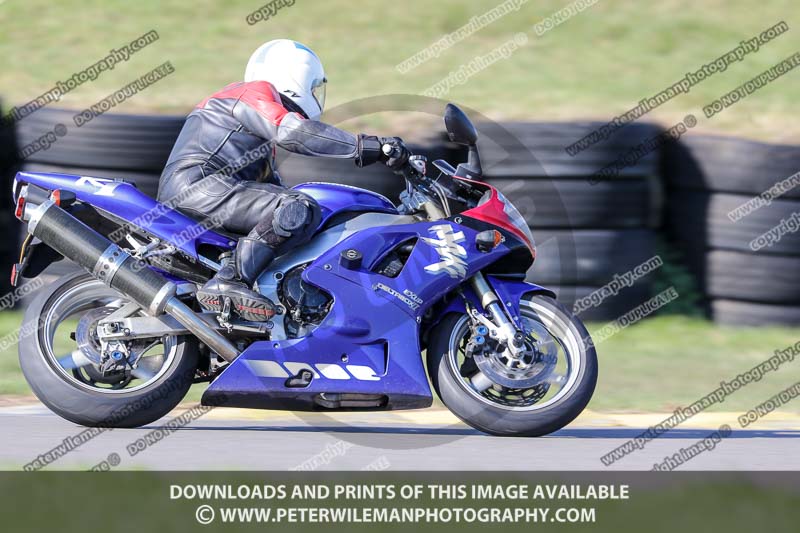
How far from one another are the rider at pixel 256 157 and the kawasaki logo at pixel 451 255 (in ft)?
1.39

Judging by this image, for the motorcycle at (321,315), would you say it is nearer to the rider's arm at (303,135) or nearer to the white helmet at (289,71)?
the rider's arm at (303,135)

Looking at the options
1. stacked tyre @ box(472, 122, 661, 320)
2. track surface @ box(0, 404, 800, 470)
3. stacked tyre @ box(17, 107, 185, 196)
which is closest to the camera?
track surface @ box(0, 404, 800, 470)

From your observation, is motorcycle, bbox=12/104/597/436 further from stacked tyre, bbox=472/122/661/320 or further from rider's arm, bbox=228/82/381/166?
stacked tyre, bbox=472/122/661/320

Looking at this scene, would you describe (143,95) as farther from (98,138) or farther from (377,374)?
(377,374)

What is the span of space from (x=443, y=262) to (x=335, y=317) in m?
0.56

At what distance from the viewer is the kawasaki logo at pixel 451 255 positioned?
5.71m

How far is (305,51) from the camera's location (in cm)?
588

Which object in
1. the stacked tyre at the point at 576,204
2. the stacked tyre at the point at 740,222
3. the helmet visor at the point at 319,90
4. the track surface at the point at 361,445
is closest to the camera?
the track surface at the point at 361,445

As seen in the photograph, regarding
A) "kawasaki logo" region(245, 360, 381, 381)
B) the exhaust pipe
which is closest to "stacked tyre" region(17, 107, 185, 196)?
the exhaust pipe

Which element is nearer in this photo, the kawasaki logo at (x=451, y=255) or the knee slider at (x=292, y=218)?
the knee slider at (x=292, y=218)

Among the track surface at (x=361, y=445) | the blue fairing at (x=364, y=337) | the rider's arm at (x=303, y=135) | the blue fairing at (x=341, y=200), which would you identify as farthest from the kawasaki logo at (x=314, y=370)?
the rider's arm at (x=303, y=135)

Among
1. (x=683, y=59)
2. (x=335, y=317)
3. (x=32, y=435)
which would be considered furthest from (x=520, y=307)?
(x=683, y=59)

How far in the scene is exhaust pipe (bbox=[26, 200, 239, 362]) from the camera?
5.53 meters

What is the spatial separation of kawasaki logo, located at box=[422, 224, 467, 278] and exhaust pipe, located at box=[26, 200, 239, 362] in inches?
39.7
